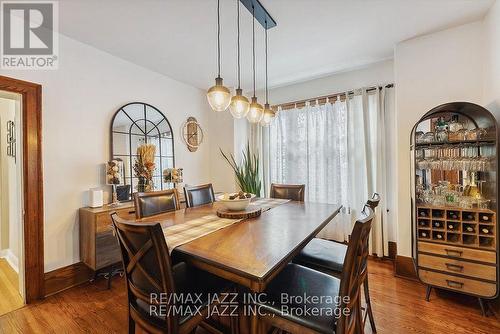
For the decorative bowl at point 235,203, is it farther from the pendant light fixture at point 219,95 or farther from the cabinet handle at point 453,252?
the cabinet handle at point 453,252

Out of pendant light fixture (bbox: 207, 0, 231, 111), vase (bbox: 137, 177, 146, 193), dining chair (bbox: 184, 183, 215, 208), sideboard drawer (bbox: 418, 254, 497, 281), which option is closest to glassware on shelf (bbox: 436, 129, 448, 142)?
sideboard drawer (bbox: 418, 254, 497, 281)

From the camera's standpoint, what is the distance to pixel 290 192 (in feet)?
8.81

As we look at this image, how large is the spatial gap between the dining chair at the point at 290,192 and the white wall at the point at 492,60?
5.90 ft

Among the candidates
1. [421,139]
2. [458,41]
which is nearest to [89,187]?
[421,139]

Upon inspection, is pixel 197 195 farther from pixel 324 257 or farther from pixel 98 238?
pixel 324 257

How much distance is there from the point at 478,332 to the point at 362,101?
244cm

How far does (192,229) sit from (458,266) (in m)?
2.19

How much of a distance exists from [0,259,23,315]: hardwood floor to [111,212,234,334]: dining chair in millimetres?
1645

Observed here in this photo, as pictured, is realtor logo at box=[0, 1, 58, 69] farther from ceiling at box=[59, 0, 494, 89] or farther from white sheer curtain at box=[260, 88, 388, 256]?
white sheer curtain at box=[260, 88, 388, 256]

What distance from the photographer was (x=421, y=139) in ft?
6.90

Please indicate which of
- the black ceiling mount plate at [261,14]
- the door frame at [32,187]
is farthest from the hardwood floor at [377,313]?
the black ceiling mount plate at [261,14]

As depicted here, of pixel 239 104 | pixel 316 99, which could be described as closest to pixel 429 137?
pixel 316 99

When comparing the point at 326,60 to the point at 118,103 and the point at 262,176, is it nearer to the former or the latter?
the point at 262,176

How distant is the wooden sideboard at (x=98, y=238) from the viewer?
213cm
